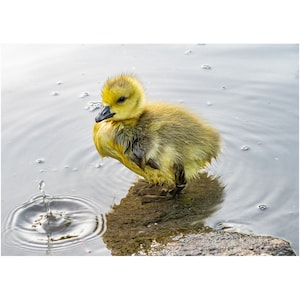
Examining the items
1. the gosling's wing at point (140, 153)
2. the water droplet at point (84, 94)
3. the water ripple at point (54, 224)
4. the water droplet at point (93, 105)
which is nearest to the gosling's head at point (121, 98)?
the gosling's wing at point (140, 153)

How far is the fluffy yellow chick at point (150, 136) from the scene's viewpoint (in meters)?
3.71

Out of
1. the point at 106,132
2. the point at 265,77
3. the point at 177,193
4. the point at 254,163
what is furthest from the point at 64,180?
the point at 265,77

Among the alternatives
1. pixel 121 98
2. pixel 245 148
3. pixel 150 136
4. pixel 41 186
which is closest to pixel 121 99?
pixel 121 98

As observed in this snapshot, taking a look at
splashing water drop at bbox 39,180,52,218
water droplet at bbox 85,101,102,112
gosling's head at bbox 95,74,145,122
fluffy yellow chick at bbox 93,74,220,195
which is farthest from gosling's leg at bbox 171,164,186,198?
water droplet at bbox 85,101,102,112

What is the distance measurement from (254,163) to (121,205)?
901 millimetres

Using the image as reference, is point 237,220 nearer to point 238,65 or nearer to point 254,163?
point 254,163

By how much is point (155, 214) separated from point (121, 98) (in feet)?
2.24

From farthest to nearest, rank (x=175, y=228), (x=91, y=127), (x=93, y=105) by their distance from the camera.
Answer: (x=93, y=105), (x=91, y=127), (x=175, y=228)

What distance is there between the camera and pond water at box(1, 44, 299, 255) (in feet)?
11.6

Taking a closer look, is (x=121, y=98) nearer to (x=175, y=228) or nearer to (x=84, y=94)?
(x=175, y=228)

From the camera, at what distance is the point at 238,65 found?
5.14 metres

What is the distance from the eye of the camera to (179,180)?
12.5 ft

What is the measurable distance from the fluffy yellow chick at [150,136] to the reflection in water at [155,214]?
0.11 m

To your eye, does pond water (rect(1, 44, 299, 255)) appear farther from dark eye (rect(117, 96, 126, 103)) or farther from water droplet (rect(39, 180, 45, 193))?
dark eye (rect(117, 96, 126, 103))
